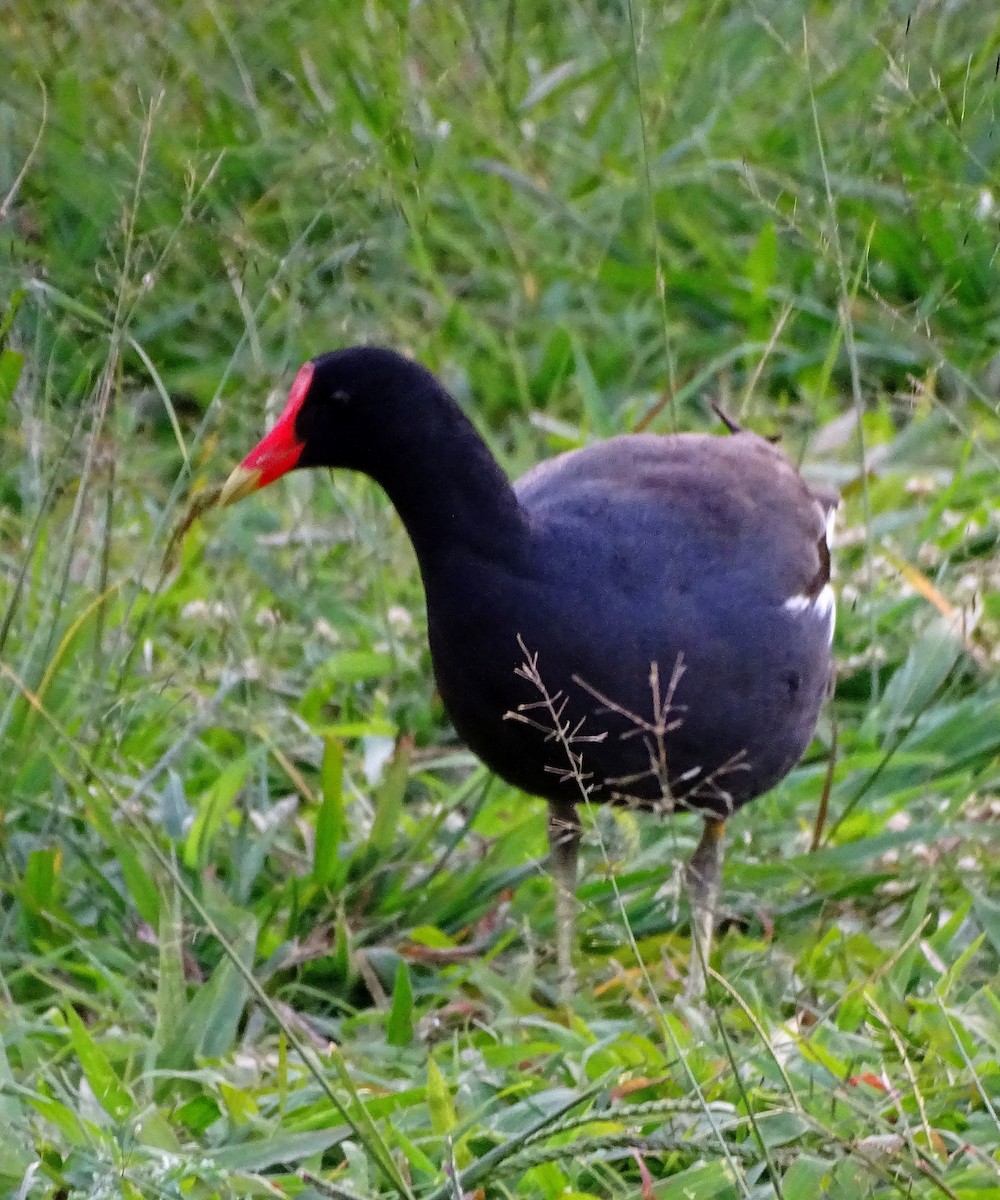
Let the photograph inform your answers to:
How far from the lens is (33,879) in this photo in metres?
2.84

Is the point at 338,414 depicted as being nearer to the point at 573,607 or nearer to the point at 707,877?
the point at 573,607

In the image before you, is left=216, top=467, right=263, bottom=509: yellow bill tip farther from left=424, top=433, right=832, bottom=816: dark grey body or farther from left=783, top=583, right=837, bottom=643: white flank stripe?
left=783, top=583, right=837, bottom=643: white flank stripe

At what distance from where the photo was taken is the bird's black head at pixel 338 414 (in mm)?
2627

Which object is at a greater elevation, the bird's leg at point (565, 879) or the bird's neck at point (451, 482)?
the bird's neck at point (451, 482)

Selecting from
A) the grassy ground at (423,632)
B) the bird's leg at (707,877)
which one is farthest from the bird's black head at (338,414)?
the bird's leg at (707,877)

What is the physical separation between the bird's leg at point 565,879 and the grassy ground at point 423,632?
1.8 inches

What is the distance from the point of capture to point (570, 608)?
262cm

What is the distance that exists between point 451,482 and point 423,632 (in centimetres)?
120

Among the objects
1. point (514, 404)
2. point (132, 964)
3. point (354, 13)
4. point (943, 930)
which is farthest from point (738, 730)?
point (354, 13)

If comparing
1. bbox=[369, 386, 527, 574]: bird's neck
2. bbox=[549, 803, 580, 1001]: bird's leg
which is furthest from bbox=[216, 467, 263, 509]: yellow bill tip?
bbox=[549, 803, 580, 1001]: bird's leg

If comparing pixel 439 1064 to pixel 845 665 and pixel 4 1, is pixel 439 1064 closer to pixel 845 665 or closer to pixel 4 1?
pixel 845 665

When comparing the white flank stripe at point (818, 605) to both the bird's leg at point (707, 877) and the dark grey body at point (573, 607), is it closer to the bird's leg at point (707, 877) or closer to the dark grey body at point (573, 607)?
the dark grey body at point (573, 607)

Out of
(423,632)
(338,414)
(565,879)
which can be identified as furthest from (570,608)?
(423,632)

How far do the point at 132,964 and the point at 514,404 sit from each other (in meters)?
2.28
